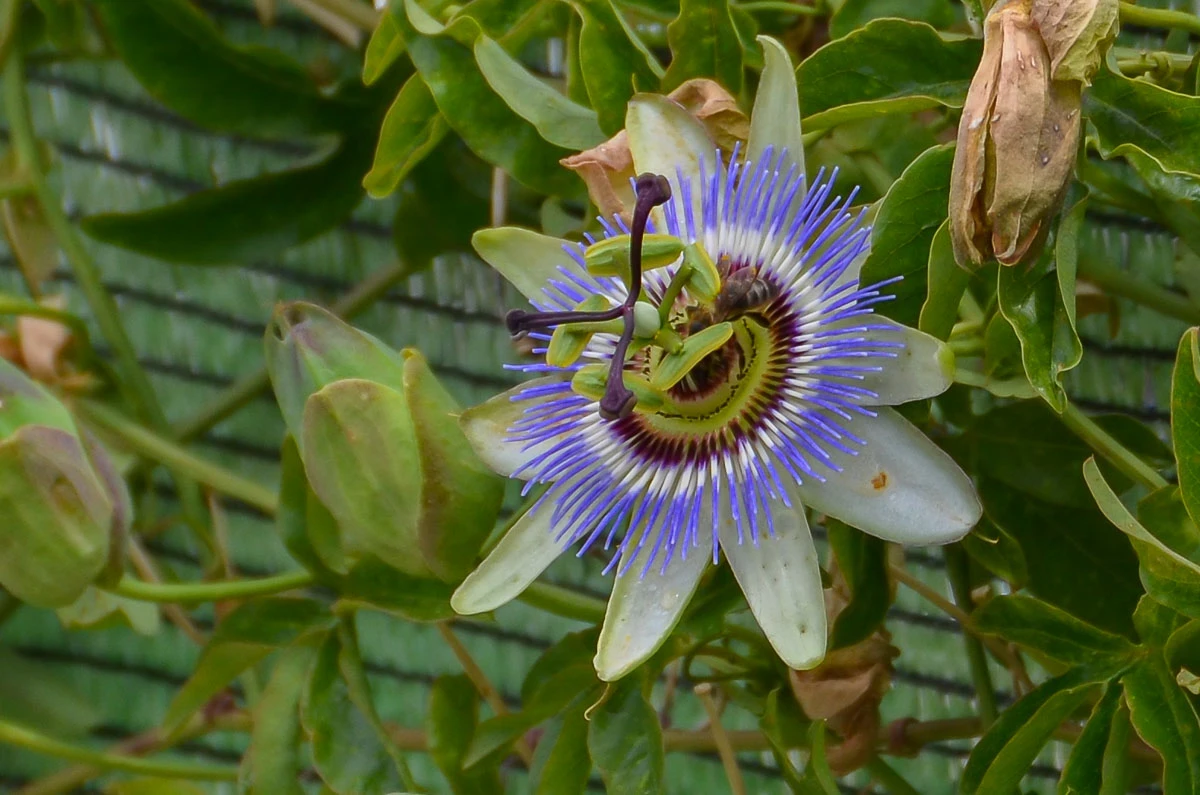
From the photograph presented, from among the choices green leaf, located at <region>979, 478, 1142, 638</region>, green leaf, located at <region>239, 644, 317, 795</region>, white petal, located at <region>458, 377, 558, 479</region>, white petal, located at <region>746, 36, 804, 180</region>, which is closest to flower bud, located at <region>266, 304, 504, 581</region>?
white petal, located at <region>458, 377, 558, 479</region>

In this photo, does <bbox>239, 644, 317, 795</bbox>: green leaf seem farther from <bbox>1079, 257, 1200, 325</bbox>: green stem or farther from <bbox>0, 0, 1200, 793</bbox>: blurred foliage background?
<bbox>1079, 257, 1200, 325</bbox>: green stem

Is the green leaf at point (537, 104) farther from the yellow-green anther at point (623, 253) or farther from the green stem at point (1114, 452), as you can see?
the green stem at point (1114, 452)

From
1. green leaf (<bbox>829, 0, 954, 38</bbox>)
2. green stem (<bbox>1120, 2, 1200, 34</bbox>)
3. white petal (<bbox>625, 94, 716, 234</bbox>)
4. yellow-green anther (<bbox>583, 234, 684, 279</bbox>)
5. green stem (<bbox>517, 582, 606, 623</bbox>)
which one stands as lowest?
green stem (<bbox>517, 582, 606, 623</bbox>)

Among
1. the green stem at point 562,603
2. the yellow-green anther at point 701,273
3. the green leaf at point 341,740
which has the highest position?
the yellow-green anther at point 701,273

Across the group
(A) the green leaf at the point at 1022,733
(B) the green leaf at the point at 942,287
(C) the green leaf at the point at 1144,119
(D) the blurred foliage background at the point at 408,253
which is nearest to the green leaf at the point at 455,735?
(D) the blurred foliage background at the point at 408,253

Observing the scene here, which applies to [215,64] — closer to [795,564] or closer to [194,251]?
[194,251]

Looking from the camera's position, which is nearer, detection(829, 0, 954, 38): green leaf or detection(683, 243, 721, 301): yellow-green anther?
detection(683, 243, 721, 301): yellow-green anther

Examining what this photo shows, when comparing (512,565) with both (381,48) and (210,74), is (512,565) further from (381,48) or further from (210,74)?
(210,74)
